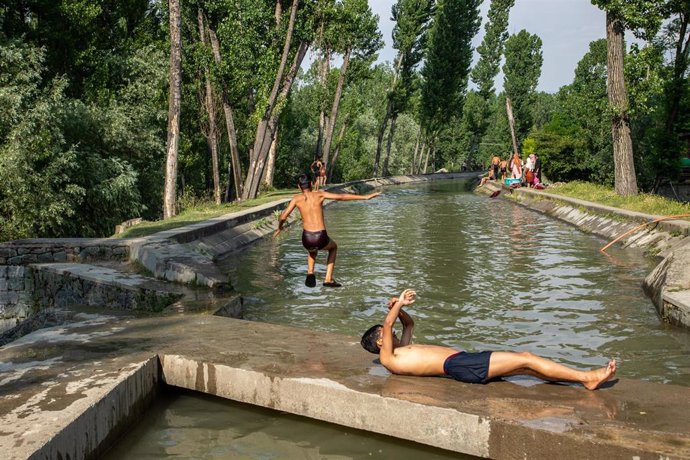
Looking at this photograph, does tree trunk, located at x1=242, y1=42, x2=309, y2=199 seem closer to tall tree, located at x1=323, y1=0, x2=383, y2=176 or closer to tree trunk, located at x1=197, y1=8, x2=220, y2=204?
tree trunk, located at x1=197, y1=8, x2=220, y2=204

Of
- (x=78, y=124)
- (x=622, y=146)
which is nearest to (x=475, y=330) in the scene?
(x=622, y=146)

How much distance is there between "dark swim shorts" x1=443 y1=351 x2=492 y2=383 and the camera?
6023 mm

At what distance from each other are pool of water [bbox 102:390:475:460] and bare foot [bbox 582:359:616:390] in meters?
1.34

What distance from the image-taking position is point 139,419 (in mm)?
6344

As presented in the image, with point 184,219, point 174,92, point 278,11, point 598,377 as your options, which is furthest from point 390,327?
point 278,11

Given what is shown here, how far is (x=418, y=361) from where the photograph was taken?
628 centimetres

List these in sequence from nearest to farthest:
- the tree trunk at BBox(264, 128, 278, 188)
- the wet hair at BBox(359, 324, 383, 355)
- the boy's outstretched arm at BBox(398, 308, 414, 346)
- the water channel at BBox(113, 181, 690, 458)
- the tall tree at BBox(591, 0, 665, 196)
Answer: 1. the water channel at BBox(113, 181, 690, 458)
2. the wet hair at BBox(359, 324, 383, 355)
3. the boy's outstretched arm at BBox(398, 308, 414, 346)
4. the tall tree at BBox(591, 0, 665, 196)
5. the tree trunk at BBox(264, 128, 278, 188)

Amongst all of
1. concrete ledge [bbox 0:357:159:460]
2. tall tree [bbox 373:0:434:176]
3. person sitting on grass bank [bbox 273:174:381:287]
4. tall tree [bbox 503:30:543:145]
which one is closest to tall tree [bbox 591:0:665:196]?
person sitting on grass bank [bbox 273:174:381:287]

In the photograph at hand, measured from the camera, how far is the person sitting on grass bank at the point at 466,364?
5.89 m

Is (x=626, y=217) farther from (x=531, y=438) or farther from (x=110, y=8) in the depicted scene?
(x=110, y=8)

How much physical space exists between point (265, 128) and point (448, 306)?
20.6 metres

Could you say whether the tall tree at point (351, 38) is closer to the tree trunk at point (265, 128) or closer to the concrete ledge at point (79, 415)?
the tree trunk at point (265, 128)

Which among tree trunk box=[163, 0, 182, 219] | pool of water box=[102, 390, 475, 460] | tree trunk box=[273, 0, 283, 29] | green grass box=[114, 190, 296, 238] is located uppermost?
tree trunk box=[273, 0, 283, 29]

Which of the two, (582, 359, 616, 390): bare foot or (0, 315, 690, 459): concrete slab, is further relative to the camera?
(582, 359, 616, 390): bare foot
